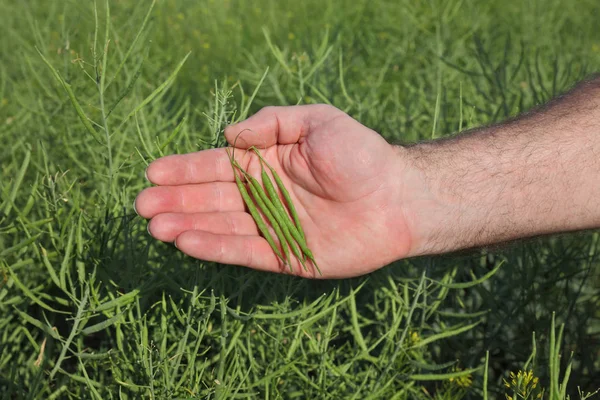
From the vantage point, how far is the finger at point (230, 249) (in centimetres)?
155

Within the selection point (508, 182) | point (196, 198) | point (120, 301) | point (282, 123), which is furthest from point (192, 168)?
point (508, 182)

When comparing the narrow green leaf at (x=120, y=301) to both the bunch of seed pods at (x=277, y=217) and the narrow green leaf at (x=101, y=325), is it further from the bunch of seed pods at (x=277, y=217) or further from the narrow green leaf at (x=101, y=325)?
the bunch of seed pods at (x=277, y=217)

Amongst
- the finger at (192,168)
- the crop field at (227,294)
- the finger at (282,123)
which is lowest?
the crop field at (227,294)

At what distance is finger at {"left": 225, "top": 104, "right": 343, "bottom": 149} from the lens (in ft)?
5.70

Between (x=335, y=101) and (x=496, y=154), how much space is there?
0.72m

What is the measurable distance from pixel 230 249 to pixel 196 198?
0.22m

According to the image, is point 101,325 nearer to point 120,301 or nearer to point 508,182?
point 120,301

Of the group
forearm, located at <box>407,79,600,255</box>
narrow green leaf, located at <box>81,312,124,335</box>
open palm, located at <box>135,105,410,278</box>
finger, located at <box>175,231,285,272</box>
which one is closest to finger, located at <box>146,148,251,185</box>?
open palm, located at <box>135,105,410,278</box>

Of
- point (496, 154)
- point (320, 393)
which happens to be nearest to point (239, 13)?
point (496, 154)

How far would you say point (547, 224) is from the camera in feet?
6.05

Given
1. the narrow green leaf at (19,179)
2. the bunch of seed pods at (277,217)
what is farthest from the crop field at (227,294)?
the bunch of seed pods at (277,217)

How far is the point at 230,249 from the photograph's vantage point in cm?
158

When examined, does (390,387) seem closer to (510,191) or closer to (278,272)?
(278,272)

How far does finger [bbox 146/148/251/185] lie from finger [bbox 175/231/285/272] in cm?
17
